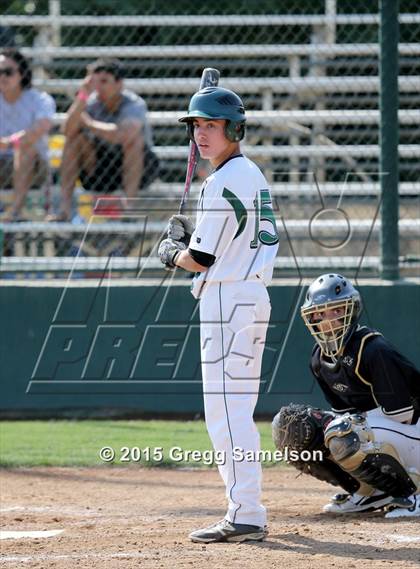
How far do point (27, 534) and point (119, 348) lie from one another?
327 centimetres

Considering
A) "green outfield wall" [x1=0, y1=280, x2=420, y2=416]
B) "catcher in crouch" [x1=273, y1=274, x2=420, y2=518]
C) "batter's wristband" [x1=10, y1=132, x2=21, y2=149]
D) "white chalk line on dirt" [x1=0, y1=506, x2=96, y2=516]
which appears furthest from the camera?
"batter's wristband" [x1=10, y1=132, x2=21, y2=149]

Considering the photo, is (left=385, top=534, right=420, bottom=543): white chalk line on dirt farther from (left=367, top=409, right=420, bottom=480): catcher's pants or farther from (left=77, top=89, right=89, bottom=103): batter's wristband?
(left=77, top=89, right=89, bottom=103): batter's wristband

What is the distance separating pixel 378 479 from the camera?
4934 millimetres

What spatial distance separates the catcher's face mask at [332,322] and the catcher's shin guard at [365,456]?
0.36 meters

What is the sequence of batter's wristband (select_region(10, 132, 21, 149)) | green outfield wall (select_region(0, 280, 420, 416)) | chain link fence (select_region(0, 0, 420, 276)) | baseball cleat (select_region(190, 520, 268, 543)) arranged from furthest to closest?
batter's wristband (select_region(10, 132, 21, 149)) → chain link fence (select_region(0, 0, 420, 276)) → green outfield wall (select_region(0, 280, 420, 416)) → baseball cleat (select_region(190, 520, 268, 543))

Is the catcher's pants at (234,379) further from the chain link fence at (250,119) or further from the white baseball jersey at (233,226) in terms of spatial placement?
the chain link fence at (250,119)

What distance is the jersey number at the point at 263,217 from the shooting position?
446 centimetres

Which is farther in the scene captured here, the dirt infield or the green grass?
the green grass

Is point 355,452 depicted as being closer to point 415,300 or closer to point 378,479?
point 378,479

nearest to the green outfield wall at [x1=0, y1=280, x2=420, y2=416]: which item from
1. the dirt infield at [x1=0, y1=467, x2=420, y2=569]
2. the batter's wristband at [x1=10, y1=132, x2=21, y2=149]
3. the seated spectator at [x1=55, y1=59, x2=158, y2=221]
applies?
the seated spectator at [x1=55, y1=59, x2=158, y2=221]

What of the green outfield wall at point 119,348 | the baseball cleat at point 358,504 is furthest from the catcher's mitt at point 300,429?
the green outfield wall at point 119,348

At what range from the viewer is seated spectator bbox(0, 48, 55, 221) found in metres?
9.00

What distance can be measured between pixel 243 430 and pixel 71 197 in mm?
4938

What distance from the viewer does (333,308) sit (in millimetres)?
4941
